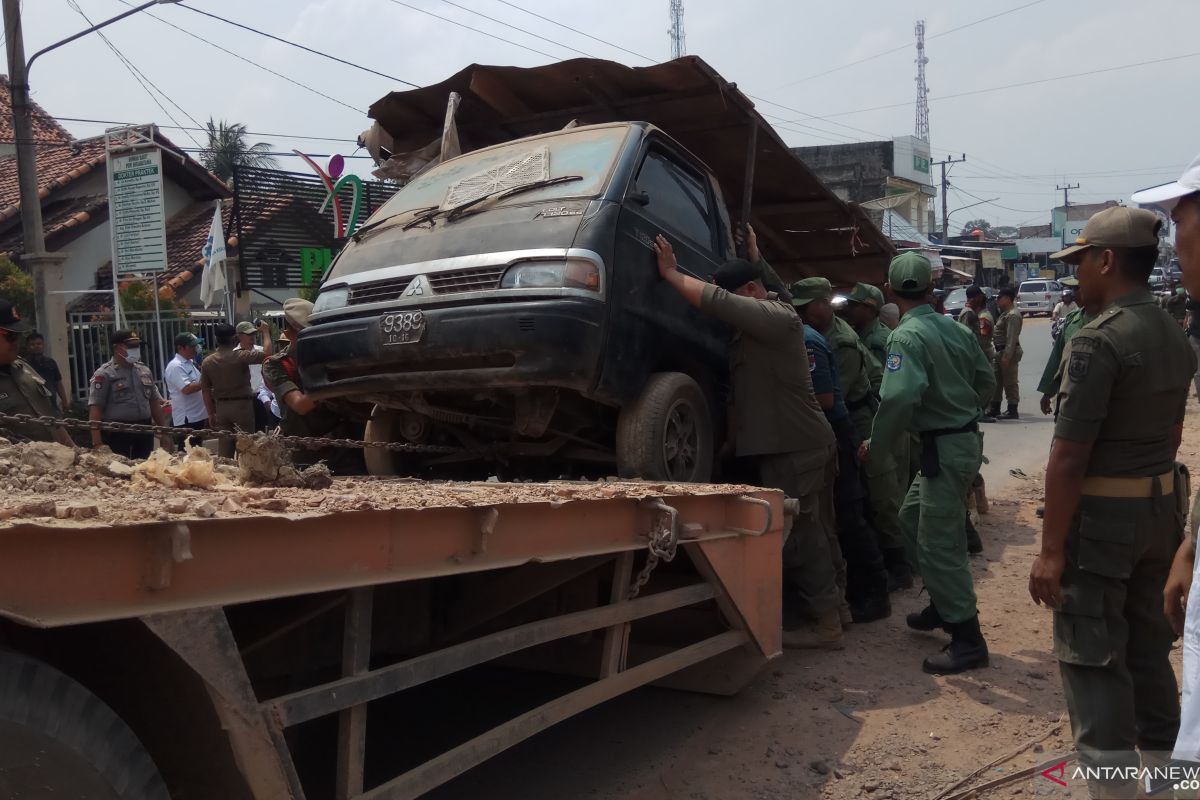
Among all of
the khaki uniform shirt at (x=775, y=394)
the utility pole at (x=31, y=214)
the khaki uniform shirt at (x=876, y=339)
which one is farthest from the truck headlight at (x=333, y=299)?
the utility pole at (x=31, y=214)

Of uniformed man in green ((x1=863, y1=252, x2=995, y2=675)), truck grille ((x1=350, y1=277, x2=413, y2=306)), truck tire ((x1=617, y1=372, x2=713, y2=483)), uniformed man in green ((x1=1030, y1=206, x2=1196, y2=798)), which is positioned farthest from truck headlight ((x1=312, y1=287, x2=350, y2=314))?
uniformed man in green ((x1=1030, y1=206, x2=1196, y2=798))

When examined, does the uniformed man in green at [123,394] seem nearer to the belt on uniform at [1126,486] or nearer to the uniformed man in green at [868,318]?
the uniformed man in green at [868,318]

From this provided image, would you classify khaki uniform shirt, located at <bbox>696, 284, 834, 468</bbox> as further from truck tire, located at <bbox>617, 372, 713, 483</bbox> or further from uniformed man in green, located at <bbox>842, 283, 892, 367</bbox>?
uniformed man in green, located at <bbox>842, 283, 892, 367</bbox>

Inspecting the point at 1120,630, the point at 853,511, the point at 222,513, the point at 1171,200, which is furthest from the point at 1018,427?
the point at 222,513

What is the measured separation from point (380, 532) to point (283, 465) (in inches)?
41.8

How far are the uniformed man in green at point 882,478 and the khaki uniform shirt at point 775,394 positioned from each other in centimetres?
116

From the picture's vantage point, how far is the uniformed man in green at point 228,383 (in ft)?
25.2

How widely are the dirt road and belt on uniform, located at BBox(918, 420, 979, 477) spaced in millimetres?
978

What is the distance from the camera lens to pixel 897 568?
632 centimetres

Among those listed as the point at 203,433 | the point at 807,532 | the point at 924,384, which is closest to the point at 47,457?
the point at 203,433

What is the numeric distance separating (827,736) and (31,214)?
12.9 meters

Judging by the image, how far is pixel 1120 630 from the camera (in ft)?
10.3

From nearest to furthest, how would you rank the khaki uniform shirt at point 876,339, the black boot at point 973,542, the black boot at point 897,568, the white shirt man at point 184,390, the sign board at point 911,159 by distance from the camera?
1. the black boot at point 897,568
2. the khaki uniform shirt at point 876,339
3. the black boot at point 973,542
4. the white shirt man at point 184,390
5. the sign board at point 911,159

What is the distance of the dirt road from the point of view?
11.9ft
